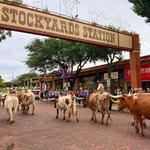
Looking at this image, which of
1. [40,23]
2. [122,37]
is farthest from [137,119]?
[122,37]

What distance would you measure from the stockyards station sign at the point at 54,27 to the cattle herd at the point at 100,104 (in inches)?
148

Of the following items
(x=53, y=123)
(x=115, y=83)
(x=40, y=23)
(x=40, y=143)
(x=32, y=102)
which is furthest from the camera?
(x=115, y=83)

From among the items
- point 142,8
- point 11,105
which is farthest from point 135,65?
point 11,105

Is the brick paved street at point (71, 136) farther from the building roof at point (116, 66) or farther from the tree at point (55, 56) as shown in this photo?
the tree at point (55, 56)

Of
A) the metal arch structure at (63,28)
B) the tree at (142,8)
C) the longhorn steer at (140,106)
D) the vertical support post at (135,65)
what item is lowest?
the longhorn steer at (140,106)

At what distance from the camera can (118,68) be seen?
39219mm

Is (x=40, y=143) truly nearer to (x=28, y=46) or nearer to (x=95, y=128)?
(x=95, y=128)

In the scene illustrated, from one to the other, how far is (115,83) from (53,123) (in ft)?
71.1

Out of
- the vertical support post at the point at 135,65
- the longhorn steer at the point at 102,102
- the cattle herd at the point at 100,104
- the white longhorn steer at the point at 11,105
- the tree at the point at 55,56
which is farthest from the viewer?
the tree at the point at 55,56

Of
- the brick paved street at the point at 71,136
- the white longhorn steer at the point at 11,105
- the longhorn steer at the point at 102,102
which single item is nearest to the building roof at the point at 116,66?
the longhorn steer at the point at 102,102

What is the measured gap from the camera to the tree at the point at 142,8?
26.0 m

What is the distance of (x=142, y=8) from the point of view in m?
26.2

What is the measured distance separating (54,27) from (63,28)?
741 millimetres

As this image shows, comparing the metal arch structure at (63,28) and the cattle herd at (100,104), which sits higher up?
the metal arch structure at (63,28)
